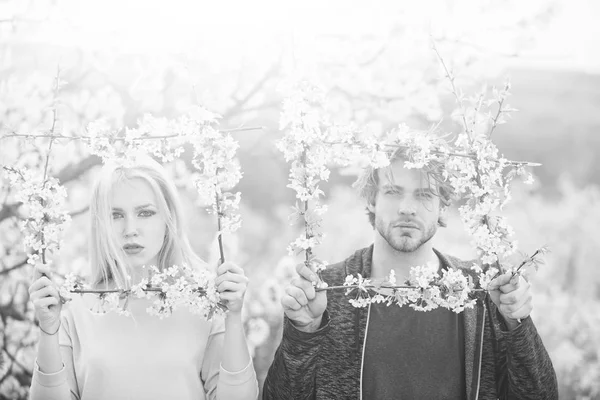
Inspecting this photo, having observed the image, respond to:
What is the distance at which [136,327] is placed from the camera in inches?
88.4

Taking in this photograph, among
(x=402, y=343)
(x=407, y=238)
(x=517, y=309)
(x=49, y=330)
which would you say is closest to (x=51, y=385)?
(x=49, y=330)

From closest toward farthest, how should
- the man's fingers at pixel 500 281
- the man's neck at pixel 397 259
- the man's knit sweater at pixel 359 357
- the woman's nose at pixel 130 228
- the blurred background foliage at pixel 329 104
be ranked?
the man's fingers at pixel 500 281
the man's knit sweater at pixel 359 357
the woman's nose at pixel 130 228
the man's neck at pixel 397 259
the blurred background foliage at pixel 329 104

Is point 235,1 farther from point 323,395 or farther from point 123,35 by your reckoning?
point 323,395

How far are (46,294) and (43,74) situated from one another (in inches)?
46.2

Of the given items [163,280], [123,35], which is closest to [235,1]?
[123,35]

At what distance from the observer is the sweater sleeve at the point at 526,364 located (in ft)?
6.88

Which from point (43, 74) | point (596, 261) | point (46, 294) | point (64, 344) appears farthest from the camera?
point (43, 74)

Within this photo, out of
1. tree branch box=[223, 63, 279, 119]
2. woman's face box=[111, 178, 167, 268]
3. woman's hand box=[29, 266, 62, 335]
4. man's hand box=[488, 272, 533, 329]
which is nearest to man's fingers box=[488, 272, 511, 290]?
man's hand box=[488, 272, 533, 329]

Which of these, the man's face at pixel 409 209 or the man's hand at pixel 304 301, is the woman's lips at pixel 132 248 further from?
the man's face at pixel 409 209

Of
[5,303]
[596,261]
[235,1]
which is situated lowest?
[5,303]

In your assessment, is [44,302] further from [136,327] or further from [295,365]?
[295,365]

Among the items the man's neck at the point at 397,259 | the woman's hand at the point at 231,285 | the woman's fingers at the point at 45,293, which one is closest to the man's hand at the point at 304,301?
the woman's hand at the point at 231,285

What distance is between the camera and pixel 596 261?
8.61 feet

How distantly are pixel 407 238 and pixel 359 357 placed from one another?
0.46 m
